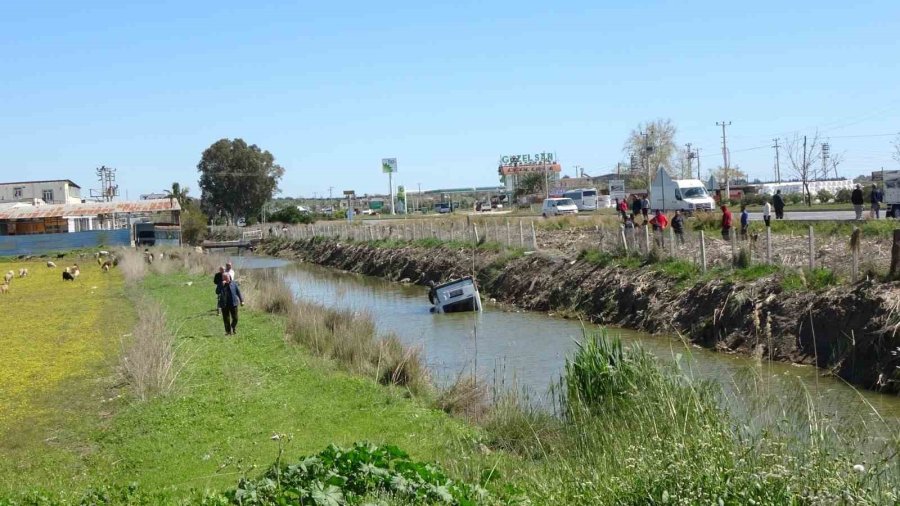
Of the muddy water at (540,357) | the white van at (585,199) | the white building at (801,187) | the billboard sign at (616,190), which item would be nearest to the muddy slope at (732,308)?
the muddy water at (540,357)

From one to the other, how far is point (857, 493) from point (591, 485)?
2254mm

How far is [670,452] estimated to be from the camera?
26.5ft

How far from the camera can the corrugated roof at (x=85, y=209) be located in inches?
3615

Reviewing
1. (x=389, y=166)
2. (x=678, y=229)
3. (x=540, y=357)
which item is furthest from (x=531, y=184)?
(x=540, y=357)

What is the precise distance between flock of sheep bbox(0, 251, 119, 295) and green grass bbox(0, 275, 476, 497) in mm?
34726

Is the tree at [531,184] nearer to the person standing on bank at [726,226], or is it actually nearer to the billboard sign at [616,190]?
the billboard sign at [616,190]

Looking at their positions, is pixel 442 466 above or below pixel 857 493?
below

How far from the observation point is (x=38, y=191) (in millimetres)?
130750

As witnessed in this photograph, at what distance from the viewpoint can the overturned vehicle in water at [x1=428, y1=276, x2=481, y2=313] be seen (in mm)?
33000

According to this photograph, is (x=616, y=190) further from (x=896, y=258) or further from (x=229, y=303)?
(x=896, y=258)

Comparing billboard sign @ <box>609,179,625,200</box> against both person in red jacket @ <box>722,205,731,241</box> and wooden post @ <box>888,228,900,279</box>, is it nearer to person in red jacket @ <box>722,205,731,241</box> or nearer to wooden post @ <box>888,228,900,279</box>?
person in red jacket @ <box>722,205,731,241</box>

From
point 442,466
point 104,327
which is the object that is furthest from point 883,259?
point 104,327

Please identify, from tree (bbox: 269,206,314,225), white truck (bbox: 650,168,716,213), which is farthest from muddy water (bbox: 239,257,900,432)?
tree (bbox: 269,206,314,225)

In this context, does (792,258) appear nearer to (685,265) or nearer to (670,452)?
(685,265)
